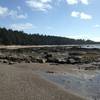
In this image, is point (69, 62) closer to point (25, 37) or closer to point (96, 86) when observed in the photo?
point (96, 86)

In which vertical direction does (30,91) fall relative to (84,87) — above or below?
above

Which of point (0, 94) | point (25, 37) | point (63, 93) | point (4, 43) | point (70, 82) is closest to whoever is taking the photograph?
point (0, 94)

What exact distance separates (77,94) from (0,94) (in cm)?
527

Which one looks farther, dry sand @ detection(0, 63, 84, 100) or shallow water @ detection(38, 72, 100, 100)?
shallow water @ detection(38, 72, 100, 100)

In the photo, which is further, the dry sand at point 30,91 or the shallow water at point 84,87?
the shallow water at point 84,87

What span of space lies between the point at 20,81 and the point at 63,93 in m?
4.99

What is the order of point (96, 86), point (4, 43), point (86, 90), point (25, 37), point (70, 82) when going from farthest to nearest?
point (25, 37) < point (4, 43) < point (70, 82) < point (96, 86) < point (86, 90)

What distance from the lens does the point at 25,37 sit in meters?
178

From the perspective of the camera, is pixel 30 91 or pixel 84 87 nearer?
pixel 30 91

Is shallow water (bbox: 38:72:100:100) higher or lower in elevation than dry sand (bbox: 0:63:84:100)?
lower

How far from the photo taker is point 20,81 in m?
21.0

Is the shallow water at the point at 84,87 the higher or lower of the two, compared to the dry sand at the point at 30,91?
lower

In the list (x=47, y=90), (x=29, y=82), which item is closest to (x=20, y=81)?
(x=29, y=82)

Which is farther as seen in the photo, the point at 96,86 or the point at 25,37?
the point at 25,37
